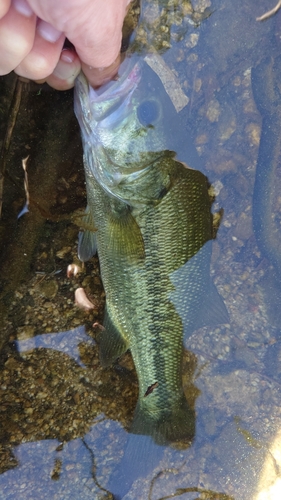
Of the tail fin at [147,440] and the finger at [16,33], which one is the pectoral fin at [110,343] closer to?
the tail fin at [147,440]

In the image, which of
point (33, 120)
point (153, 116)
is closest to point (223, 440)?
point (153, 116)

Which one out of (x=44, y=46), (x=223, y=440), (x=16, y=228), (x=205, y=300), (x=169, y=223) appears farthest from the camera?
(x=223, y=440)

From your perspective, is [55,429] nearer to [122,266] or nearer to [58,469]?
[58,469]

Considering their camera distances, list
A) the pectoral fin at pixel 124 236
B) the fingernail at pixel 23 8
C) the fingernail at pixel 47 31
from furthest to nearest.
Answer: the pectoral fin at pixel 124 236 < the fingernail at pixel 47 31 < the fingernail at pixel 23 8

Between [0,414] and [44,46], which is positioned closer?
[44,46]

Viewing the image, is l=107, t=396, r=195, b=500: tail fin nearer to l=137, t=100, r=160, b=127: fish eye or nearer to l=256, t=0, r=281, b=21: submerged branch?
l=137, t=100, r=160, b=127: fish eye

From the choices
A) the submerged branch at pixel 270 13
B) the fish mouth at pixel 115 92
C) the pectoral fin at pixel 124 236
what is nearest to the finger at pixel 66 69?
the fish mouth at pixel 115 92

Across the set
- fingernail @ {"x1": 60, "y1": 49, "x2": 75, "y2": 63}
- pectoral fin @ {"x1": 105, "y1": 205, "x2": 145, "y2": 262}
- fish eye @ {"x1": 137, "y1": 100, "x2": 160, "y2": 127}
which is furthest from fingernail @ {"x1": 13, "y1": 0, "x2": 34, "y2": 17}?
pectoral fin @ {"x1": 105, "y1": 205, "x2": 145, "y2": 262}
